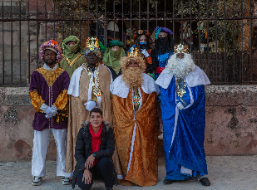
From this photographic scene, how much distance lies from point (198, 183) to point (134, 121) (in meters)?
1.28

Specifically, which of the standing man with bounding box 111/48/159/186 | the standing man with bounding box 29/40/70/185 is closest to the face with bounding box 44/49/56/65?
the standing man with bounding box 29/40/70/185

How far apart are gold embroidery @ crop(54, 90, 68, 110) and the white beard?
1582mm

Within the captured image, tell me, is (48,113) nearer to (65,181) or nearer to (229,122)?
(65,181)

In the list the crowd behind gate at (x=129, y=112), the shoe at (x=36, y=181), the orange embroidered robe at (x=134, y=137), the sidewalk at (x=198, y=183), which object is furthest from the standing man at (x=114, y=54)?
the shoe at (x=36, y=181)

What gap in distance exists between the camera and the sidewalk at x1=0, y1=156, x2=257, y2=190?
5312 millimetres

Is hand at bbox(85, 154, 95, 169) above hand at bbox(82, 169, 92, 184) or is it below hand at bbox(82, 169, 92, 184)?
above

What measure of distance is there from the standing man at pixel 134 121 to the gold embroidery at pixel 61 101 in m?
0.70

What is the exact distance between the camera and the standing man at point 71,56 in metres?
6.32

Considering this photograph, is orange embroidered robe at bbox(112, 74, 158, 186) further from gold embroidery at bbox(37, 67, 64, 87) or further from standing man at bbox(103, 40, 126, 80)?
standing man at bbox(103, 40, 126, 80)

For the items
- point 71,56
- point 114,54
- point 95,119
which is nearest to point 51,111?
point 95,119

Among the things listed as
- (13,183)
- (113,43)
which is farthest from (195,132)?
(13,183)

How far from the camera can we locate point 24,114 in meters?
6.77

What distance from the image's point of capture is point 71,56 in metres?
6.38

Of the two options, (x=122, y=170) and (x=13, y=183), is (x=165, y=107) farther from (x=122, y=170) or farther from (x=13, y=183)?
(x=13, y=183)
